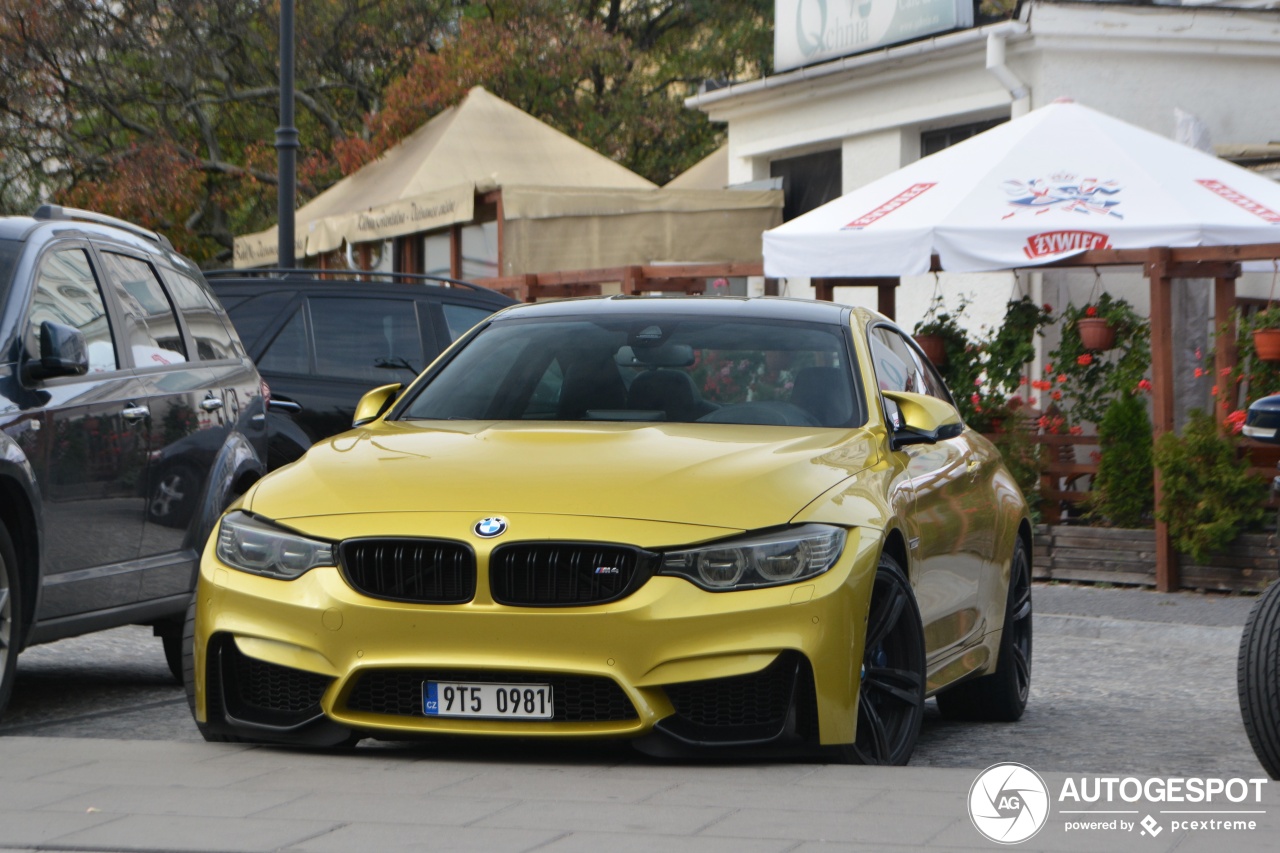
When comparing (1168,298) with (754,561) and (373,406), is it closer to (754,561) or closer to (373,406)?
(373,406)

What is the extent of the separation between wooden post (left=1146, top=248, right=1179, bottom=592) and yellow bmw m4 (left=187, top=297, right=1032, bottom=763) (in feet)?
20.4

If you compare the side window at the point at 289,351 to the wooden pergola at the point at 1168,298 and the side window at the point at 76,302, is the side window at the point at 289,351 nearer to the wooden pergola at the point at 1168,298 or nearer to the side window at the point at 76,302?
the side window at the point at 76,302

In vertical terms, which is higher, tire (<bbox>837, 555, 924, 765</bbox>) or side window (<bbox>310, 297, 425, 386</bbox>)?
side window (<bbox>310, 297, 425, 386</bbox>)

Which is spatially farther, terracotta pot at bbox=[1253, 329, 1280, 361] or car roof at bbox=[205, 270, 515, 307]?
car roof at bbox=[205, 270, 515, 307]

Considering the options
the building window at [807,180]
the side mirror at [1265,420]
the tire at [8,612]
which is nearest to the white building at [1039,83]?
the building window at [807,180]

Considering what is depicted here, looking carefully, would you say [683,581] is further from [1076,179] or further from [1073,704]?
[1076,179]

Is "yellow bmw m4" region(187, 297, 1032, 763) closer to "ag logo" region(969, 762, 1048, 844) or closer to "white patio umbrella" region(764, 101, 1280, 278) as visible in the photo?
"ag logo" region(969, 762, 1048, 844)

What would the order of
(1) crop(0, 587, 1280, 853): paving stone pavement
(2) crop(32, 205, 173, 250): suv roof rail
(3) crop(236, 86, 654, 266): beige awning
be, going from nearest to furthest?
(1) crop(0, 587, 1280, 853): paving stone pavement, (2) crop(32, 205, 173, 250): suv roof rail, (3) crop(236, 86, 654, 266): beige awning

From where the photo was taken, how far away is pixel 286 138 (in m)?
19.0

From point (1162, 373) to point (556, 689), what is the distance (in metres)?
8.00

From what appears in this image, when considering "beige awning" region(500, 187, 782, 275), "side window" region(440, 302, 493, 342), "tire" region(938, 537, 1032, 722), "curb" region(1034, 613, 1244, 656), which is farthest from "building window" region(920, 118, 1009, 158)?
"tire" region(938, 537, 1032, 722)

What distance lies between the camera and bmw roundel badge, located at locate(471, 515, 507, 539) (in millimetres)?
5312

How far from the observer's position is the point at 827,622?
17.4 feet

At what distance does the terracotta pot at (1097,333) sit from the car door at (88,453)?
25.4 feet
